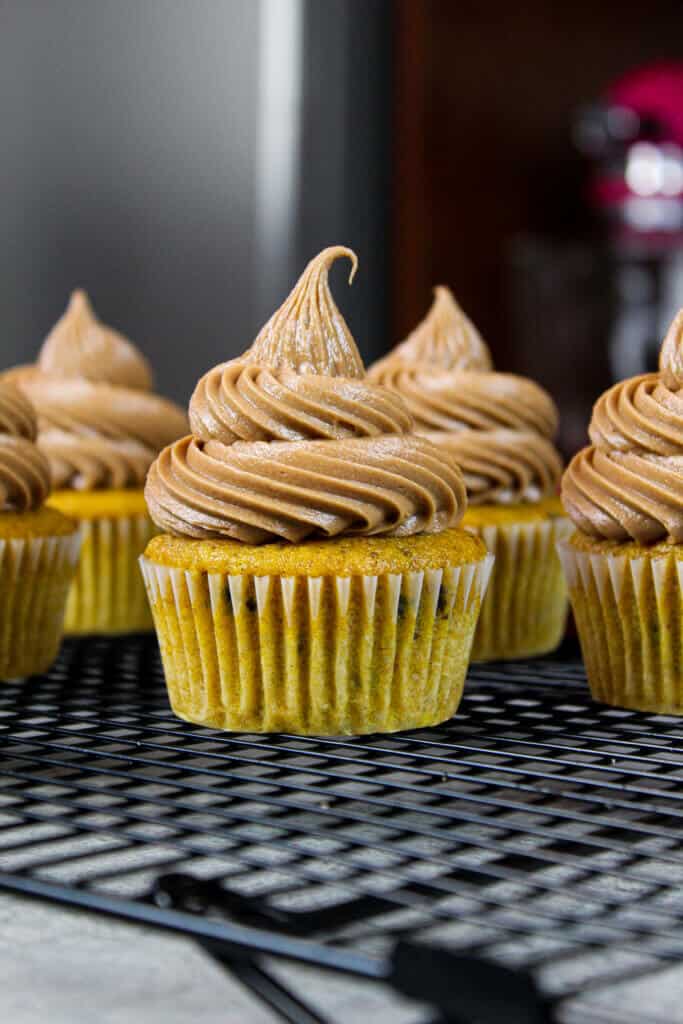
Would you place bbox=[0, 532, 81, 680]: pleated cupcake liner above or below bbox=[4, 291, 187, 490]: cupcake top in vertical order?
below

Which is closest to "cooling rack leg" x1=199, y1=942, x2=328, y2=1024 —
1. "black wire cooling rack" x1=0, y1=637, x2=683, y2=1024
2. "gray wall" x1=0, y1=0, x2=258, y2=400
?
"black wire cooling rack" x1=0, y1=637, x2=683, y2=1024

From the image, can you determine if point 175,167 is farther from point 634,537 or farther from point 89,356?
point 634,537

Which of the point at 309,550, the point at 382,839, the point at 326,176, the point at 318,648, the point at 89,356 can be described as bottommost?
the point at 382,839

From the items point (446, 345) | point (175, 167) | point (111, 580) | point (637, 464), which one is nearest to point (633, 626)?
point (637, 464)

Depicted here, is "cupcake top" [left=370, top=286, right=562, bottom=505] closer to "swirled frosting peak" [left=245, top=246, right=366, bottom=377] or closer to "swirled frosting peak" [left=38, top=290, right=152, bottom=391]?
"swirled frosting peak" [left=245, top=246, right=366, bottom=377]

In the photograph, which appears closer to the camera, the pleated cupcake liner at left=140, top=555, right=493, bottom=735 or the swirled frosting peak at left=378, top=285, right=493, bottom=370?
the pleated cupcake liner at left=140, top=555, right=493, bottom=735

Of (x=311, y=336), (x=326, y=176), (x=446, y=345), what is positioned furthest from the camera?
(x=326, y=176)

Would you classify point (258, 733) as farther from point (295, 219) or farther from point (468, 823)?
point (295, 219)

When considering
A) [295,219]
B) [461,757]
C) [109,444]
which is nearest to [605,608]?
[461,757]
